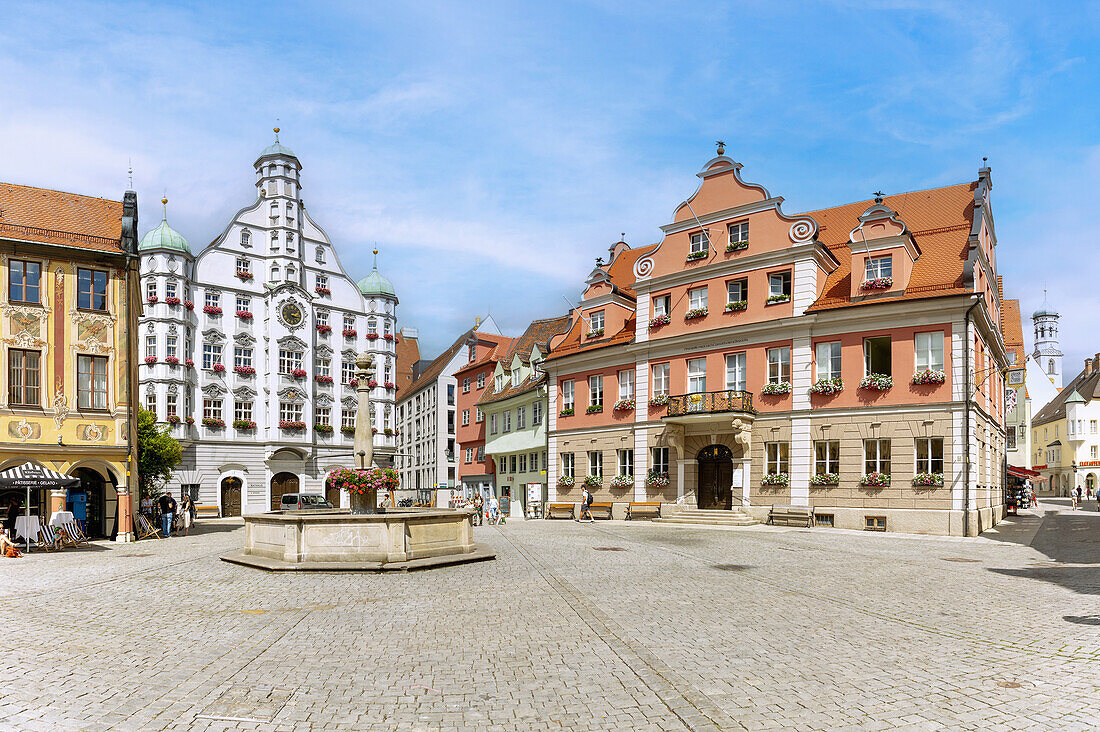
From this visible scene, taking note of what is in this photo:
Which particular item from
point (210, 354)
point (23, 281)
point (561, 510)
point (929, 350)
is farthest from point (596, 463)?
point (210, 354)

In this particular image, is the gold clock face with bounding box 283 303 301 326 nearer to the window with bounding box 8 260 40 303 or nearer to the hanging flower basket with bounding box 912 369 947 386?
the window with bounding box 8 260 40 303

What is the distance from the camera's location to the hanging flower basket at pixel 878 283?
3159 centimetres

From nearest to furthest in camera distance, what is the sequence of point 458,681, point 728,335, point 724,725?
point 724,725 → point 458,681 → point 728,335

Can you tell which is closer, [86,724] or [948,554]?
[86,724]

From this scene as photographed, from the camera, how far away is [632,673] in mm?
8141

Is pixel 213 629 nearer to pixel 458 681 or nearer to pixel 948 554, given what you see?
pixel 458 681

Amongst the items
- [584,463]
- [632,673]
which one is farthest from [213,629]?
[584,463]

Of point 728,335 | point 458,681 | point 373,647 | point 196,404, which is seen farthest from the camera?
point 196,404

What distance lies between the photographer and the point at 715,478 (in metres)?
36.3

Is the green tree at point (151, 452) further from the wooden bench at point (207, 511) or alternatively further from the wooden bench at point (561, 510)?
the wooden bench at point (561, 510)

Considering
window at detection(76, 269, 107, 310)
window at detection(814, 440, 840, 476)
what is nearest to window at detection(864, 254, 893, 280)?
window at detection(814, 440, 840, 476)

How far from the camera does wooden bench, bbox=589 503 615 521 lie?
130 feet

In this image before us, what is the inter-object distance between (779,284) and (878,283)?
14.2 ft

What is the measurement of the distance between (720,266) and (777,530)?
1254 centimetres
